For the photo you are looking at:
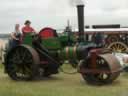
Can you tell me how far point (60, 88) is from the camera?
895 cm

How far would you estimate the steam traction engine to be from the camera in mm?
9594

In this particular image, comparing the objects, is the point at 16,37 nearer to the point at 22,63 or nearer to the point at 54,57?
the point at 22,63

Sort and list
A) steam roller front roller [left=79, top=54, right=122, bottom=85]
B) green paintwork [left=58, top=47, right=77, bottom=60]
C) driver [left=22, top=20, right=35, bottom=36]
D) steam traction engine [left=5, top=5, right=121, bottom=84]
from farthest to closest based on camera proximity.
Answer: driver [left=22, top=20, right=35, bottom=36] < green paintwork [left=58, top=47, right=77, bottom=60] < steam traction engine [left=5, top=5, right=121, bottom=84] < steam roller front roller [left=79, top=54, right=122, bottom=85]

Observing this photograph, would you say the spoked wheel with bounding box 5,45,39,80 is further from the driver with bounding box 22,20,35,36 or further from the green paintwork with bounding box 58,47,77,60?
the driver with bounding box 22,20,35,36

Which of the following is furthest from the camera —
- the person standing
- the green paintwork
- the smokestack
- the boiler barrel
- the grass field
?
the person standing

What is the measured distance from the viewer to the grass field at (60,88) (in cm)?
812

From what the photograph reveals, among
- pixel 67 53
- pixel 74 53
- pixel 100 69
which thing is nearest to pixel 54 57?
pixel 67 53

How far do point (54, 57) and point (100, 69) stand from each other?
1.44 m

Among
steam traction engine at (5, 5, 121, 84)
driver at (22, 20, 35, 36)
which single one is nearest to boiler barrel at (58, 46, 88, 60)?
steam traction engine at (5, 5, 121, 84)

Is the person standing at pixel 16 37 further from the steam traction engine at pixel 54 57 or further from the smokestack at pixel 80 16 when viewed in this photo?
the smokestack at pixel 80 16

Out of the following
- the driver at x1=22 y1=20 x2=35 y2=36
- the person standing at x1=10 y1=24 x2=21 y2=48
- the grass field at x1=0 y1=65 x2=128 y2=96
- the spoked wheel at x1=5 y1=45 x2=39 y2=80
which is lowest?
the grass field at x1=0 y1=65 x2=128 y2=96

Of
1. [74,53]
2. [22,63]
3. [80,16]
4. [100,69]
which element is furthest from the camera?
[80,16]

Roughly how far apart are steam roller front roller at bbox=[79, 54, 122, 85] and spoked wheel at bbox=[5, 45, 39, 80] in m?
1.21

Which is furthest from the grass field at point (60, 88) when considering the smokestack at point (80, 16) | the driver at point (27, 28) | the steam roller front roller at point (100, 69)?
the driver at point (27, 28)
